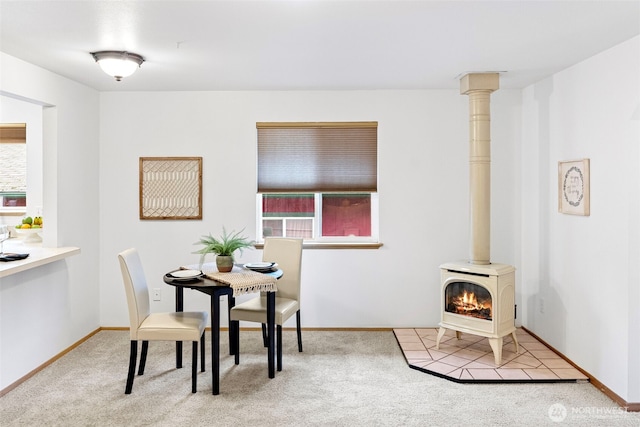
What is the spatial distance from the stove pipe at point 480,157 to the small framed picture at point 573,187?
56cm

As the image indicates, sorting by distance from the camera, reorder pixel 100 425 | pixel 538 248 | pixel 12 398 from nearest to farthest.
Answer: pixel 100 425, pixel 12 398, pixel 538 248

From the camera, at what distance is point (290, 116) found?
4836 millimetres

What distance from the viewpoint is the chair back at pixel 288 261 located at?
4.20 m

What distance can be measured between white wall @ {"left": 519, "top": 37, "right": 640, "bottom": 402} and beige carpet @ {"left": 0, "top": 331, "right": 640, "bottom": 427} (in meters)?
0.39

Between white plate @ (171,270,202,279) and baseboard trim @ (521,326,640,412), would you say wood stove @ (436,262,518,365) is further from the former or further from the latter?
white plate @ (171,270,202,279)

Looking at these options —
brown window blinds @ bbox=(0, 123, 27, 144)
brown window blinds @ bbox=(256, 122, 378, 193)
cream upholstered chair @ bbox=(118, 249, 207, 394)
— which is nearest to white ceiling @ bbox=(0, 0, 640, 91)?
brown window blinds @ bbox=(256, 122, 378, 193)

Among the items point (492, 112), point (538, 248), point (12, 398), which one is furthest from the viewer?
point (492, 112)

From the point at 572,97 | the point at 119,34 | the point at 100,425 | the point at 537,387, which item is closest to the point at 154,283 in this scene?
the point at 100,425

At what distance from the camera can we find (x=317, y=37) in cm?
310

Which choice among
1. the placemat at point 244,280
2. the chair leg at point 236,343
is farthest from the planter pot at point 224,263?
the chair leg at point 236,343

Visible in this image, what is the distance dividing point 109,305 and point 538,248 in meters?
4.15

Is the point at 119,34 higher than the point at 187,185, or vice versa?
the point at 119,34

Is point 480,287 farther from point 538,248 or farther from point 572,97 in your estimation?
point 572,97

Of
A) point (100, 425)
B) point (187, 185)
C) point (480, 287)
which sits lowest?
point (100, 425)
